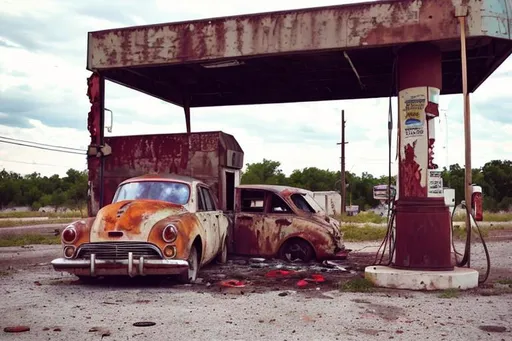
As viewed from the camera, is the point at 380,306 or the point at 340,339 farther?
the point at 380,306

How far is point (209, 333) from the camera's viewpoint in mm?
5527

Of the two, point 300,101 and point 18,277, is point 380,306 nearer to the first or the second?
point 18,277

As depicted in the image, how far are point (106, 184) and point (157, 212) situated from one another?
199 inches

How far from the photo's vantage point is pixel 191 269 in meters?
8.85

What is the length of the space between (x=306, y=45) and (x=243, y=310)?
5.56 metres

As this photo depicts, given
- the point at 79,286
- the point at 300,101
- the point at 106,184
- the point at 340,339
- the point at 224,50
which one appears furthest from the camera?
the point at 300,101

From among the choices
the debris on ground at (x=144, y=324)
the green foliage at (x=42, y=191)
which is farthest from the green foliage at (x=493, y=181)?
the debris on ground at (x=144, y=324)

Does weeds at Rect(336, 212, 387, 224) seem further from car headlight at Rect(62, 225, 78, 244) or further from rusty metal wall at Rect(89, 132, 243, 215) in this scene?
car headlight at Rect(62, 225, 78, 244)

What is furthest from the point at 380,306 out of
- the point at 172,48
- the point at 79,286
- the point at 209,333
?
the point at 172,48

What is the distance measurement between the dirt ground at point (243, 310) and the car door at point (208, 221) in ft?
1.59

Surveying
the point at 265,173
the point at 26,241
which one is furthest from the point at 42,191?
the point at 26,241

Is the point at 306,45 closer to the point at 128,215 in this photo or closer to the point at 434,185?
the point at 434,185

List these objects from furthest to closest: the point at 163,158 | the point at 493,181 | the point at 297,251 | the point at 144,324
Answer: the point at 493,181
the point at 163,158
the point at 297,251
the point at 144,324

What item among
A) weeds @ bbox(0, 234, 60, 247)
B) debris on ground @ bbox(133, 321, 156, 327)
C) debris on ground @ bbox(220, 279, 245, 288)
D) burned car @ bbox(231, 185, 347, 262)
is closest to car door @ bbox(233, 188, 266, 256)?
burned car @ bbox(231, 185, 347, 262)
